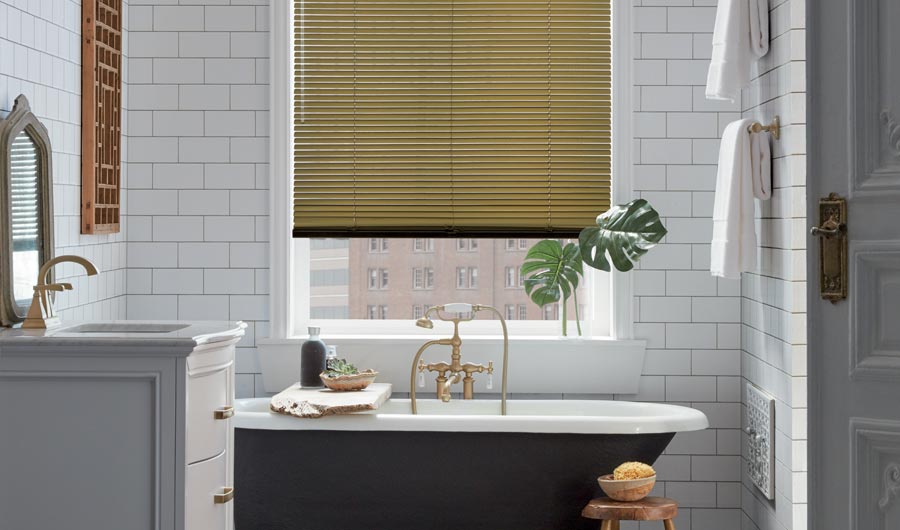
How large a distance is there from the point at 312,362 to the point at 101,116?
51.8 inches

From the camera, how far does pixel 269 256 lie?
14.2 ft

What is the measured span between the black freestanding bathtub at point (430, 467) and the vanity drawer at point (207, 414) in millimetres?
667

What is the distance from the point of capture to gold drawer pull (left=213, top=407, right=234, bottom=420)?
2893mm

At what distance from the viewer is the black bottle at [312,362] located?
4.06m

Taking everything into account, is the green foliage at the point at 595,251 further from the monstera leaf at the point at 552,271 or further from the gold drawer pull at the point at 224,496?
the gold drawer pull at the point at 224,496

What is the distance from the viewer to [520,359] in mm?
4281

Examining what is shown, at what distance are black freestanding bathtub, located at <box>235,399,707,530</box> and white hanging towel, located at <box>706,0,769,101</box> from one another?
1271 mm

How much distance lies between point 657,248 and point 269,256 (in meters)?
1.72

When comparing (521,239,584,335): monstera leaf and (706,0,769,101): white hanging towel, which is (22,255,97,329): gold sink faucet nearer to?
(521,239,584,335): monstera leaf
